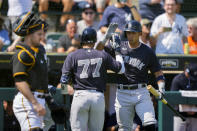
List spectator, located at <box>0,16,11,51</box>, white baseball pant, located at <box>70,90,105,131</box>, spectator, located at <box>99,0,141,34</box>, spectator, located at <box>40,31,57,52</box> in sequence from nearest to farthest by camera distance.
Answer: white baseball pant, located at <box>70,90,105,131</box>, spectator, located at <box>99,0,141,34</box>, spectator, located at <box>40,31,57,52</box>, spectator, located at <box>0,16,11,51</box>

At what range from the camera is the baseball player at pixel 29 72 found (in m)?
4.50

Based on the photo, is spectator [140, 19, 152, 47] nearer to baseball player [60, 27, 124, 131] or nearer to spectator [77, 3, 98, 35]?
spectator [77, 3, 98, 35]

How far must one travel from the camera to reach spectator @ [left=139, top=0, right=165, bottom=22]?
29.6 ft

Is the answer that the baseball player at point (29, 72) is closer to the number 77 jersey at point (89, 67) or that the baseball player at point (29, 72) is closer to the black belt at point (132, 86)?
the number 77 jersey at point (89, 67)

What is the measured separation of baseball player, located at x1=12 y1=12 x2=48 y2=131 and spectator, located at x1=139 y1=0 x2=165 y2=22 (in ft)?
15.0

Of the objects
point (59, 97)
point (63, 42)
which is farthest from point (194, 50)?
point (59, 97)

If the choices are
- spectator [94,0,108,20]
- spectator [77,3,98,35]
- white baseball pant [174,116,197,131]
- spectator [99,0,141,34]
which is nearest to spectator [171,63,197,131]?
white baseball pant [174,116,197,131]

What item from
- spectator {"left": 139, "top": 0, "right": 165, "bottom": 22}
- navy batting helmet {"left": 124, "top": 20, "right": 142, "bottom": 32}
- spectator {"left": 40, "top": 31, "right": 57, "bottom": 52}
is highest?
spectator {"left": 139, "top": 0, "right": 165, "bottom": 22}

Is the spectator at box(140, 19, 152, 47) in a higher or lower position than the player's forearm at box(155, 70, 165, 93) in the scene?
higher

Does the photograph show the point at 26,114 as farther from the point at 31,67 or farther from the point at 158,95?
the point at 158,95

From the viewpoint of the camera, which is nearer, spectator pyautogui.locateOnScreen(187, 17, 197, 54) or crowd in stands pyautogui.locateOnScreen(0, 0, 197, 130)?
crowd in stands pyautogui.locateOnScreen(0, 0, 197, 130)

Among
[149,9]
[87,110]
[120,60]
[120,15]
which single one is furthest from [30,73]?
[149,9]

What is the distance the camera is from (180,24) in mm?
8320

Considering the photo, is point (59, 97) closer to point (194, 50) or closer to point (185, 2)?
point (194, 50)
